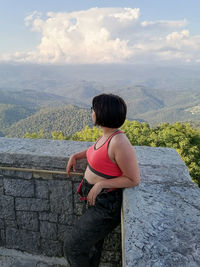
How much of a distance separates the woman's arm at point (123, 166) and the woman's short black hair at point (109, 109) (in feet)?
0.41

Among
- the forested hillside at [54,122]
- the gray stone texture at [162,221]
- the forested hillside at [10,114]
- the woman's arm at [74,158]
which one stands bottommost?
the forested hillside at [10,114]

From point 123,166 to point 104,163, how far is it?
0.16 meters

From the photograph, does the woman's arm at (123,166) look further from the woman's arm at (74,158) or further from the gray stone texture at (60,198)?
the woman's arm at (74,158)

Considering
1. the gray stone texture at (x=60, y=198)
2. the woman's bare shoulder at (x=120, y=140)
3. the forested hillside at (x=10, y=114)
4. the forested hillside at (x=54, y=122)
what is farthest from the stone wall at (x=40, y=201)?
the forested hillside at (x=10, y=114)

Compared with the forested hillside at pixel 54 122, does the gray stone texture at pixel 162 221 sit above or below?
above

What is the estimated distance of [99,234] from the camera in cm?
164

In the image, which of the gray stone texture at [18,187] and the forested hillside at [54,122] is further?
the forested hillside at [54,122]

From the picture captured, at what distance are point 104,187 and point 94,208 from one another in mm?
214

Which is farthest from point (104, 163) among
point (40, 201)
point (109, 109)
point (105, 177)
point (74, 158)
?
point (40, 201)

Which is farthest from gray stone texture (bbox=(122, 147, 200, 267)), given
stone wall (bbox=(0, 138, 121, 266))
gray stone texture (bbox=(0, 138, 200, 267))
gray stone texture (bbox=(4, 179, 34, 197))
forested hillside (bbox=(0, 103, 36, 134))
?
forested hillside (bbox=(0, 103, 36, 134))

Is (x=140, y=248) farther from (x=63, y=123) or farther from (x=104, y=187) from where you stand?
(x=63, y=123)

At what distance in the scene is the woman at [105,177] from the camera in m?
1.50

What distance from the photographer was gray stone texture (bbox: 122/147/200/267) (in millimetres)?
1001

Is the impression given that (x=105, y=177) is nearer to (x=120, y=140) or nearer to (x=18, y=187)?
(x=120, y=140)
